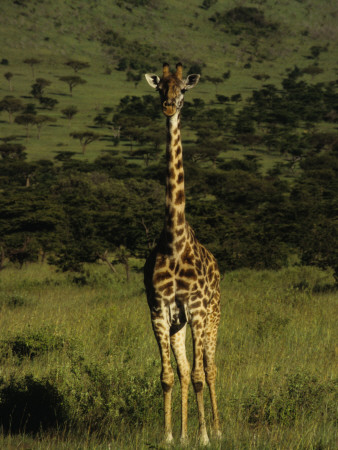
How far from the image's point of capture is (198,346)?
221 inches

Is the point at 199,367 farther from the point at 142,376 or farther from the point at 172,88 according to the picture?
the point at 172,88

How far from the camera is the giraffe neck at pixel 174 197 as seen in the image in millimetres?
5484

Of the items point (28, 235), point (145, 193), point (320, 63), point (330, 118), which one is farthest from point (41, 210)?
point (320, 63)

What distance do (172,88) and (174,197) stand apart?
3.37 ft

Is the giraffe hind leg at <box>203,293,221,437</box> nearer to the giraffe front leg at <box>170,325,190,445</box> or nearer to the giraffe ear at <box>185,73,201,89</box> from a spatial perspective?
the giraffe front leg at <box>170,325,190,445</box>

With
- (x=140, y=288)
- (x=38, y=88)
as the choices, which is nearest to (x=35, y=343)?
(x=140, y=288)

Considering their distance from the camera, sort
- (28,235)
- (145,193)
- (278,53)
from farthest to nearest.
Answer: (278,53)
(145,193)
(28,235)

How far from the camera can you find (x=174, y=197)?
5.54m

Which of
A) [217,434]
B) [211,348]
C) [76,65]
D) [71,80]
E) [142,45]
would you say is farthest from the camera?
[142,45]

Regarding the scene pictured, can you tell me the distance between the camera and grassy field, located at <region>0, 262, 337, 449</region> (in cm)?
556

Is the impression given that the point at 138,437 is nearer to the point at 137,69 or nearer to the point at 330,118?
the point at 330,118

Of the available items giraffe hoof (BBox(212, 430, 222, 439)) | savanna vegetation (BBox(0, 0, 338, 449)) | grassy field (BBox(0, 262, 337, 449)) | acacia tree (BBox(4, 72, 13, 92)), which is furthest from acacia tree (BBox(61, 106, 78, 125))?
giraffe hoof (BBox(212, 430, 222, 439))

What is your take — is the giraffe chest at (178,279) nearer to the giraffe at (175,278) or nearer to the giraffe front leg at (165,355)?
the giraffe at (175,278)

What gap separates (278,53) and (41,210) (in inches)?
5542
